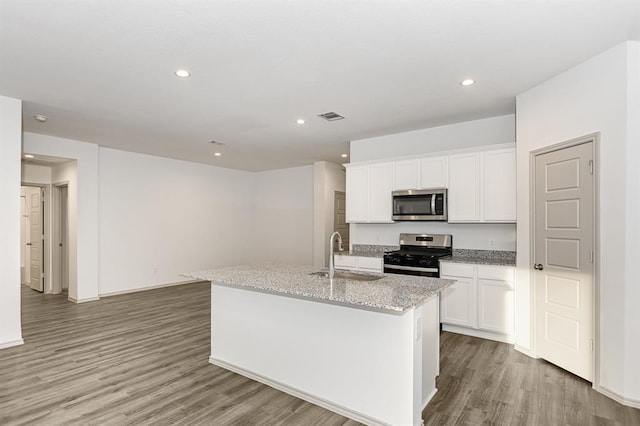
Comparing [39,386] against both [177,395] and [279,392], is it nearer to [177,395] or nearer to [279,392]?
[177,395]

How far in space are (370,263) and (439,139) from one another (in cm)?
204

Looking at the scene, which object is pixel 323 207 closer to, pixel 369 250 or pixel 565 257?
pixel 369 250

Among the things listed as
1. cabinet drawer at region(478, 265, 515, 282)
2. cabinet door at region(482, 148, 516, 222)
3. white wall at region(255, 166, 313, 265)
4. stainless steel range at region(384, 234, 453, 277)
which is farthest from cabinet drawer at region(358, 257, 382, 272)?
white wall at region(255, 166, 313, 265)

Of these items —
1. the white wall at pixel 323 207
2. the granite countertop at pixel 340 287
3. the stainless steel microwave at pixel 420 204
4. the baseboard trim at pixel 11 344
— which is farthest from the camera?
the white wall at pixel 323 207

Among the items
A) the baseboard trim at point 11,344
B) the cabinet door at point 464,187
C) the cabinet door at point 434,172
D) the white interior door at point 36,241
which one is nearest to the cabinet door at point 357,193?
the cabinet door at point 434,172

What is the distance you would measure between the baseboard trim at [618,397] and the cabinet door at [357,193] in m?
3.34

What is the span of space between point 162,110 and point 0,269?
250 cm

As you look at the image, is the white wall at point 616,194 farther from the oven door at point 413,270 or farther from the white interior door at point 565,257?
the oven door at point 413,270

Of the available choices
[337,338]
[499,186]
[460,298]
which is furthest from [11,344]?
[499,186]

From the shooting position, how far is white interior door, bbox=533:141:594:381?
2973 millimetres

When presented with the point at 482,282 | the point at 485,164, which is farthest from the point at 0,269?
the point at 485,164

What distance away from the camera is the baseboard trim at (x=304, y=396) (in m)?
2.40

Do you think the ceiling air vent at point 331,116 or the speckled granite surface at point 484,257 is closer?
the speckled granite surface at point 484,257

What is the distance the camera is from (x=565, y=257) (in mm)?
3180
